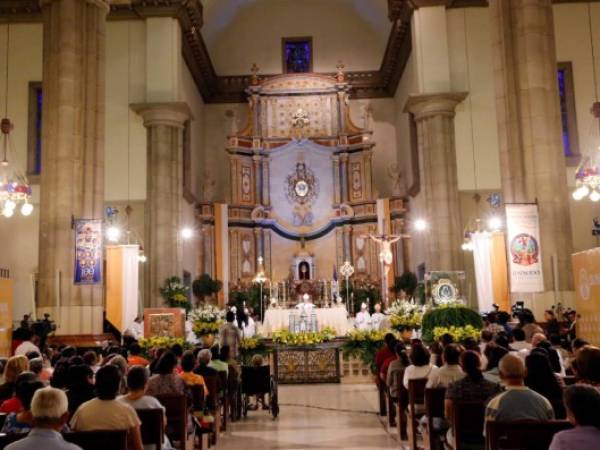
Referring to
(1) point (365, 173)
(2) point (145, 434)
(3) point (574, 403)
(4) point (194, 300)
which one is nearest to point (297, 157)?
(1) point (365, 173)

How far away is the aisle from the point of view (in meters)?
9.60

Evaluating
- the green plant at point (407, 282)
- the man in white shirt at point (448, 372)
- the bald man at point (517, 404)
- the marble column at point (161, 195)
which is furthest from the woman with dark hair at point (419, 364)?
the green plant at point (407, 282)

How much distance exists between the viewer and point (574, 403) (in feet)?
12.7

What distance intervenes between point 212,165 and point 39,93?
29.8 ft

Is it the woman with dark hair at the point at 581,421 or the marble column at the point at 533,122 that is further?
the marble column at the point at 533,122

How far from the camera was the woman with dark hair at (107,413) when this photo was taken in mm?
5262

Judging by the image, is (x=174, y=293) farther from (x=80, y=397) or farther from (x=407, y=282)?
(x=80, y=397)

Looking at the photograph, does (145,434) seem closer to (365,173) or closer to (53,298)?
(53,298)

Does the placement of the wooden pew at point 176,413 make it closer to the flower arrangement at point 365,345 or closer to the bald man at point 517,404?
the bald man at point 517,404

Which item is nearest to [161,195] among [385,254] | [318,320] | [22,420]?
[318,320]

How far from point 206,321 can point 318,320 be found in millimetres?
4615

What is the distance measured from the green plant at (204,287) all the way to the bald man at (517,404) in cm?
2201

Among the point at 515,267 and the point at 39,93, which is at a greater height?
the point at 39,93

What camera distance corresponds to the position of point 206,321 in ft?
53.4
